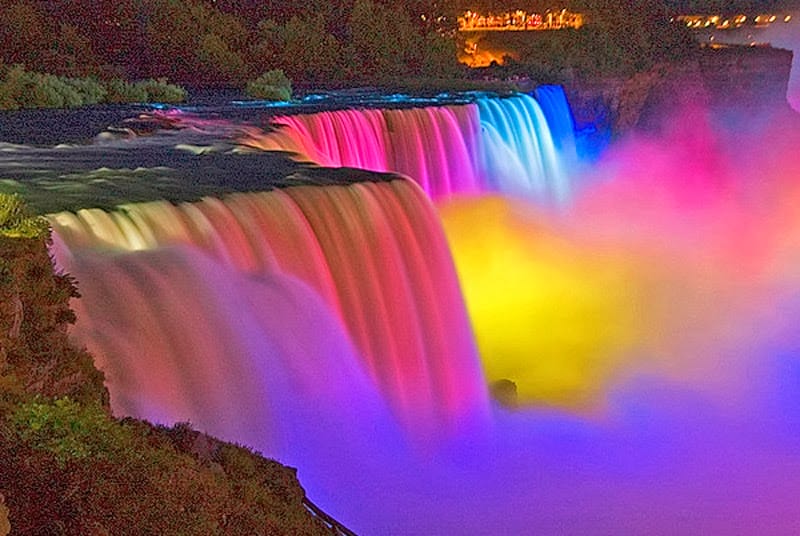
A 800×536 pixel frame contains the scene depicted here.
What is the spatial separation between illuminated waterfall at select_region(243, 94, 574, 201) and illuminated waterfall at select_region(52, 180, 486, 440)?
3.25m

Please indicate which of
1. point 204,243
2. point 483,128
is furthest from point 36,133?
point 483,128

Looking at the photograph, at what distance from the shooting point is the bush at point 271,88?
1933 centimetres

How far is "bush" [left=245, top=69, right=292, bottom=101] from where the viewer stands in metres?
19.3

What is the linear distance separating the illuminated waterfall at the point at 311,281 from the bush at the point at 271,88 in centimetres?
1022

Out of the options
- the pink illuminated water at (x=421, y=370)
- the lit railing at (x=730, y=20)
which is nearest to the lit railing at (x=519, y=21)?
the lit railing at (x=730, y=20)

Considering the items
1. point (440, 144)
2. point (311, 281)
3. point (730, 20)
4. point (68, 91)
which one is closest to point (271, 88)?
point (68, 91)

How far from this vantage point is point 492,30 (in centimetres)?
3450

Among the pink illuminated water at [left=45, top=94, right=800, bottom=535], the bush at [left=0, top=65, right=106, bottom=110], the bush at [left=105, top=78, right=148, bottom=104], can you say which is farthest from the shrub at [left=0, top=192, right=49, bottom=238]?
the bush at [left=105, top=78, right=148, bottom=104]

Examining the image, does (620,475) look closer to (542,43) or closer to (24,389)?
(24,389)

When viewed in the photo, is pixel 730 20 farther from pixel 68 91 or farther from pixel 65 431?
pixel 65 431

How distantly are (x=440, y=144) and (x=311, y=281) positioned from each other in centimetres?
855

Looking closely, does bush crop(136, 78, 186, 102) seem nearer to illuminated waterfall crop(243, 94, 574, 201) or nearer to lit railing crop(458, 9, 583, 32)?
illuminated waterfall crop(243, 94, 574, 201)

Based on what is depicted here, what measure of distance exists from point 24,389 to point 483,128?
46.1ft

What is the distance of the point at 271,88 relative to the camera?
19344 mm
